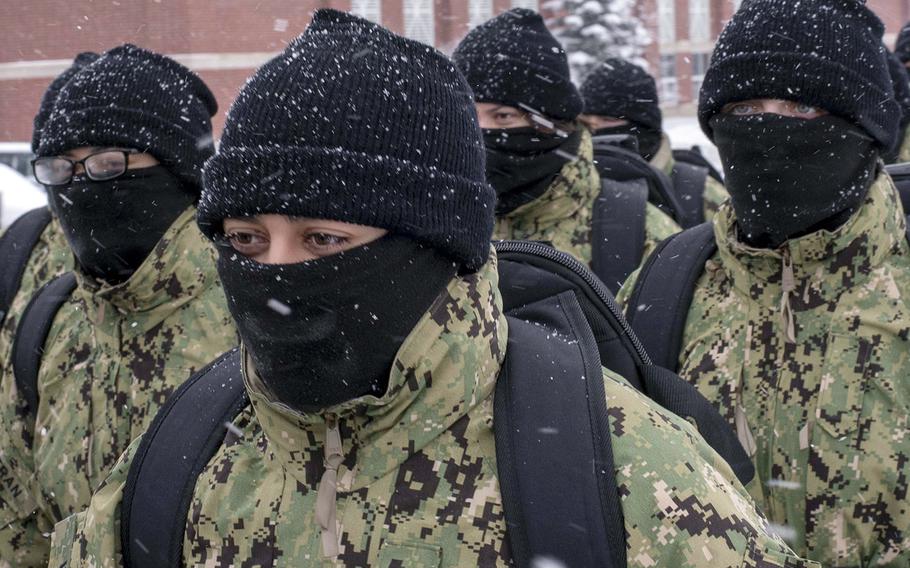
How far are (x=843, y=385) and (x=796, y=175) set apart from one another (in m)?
0.65

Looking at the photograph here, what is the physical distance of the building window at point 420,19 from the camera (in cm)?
2848

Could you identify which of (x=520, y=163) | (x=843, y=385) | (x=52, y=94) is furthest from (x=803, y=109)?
(x=52, y=94)

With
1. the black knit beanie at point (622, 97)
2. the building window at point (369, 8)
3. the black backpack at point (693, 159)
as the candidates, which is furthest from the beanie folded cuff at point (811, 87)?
the building window at point (369, 8)

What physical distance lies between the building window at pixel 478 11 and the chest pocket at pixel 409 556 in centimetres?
2647

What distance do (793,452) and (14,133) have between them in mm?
26649

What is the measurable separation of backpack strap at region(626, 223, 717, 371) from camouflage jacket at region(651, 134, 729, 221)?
209 centimetres

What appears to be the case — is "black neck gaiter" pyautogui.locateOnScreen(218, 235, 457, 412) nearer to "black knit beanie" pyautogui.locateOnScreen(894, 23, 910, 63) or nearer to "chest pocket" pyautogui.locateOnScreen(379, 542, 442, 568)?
"chest pocket" pyautogui.locateOnScreen(379, 542, 442, 568)

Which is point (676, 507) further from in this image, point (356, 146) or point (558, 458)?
point (356, 146)

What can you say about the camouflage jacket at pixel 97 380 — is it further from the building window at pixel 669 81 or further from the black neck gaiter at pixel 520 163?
the building window at pixel 669 81

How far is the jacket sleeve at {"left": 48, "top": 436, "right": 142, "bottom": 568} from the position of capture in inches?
79.7

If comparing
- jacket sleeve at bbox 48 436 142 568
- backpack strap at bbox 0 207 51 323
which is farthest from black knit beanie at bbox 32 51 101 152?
jacket sleeve at bbox 48 436 142 568

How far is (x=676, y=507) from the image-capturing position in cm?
177

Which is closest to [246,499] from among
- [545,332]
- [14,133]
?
[545,332]

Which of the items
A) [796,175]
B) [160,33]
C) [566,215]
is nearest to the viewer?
[796,175]
